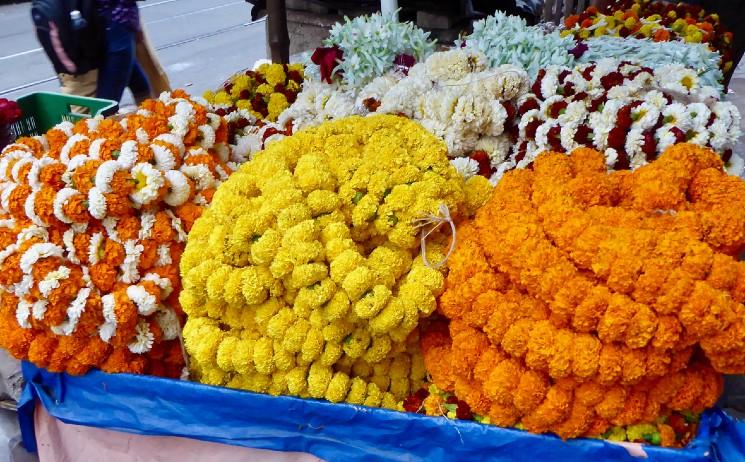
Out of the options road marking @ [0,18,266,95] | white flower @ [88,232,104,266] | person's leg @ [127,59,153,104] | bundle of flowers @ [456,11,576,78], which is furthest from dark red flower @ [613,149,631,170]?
road marking @ [0,18,266,95]

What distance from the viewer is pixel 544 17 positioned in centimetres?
532

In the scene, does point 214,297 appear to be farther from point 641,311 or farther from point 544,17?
point 544,17

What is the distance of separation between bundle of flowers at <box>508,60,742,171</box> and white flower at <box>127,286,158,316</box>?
1.14m

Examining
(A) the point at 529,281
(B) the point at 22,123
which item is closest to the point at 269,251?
(A) the point at 529,281

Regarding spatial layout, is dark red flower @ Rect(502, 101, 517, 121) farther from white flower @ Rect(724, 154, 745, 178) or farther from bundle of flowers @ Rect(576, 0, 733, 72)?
bundle of flowers @ Rect(576, 0, 733, 72)

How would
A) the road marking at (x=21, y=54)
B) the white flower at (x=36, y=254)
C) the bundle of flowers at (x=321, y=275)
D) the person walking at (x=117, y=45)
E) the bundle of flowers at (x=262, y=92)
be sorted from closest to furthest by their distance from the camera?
the bundle of flowers at (x=321, y=275)
the white flower at (x=36, y=254)
the bundle of flowers at (x=262, y=92)
the person walking at (x=117, y=45)
the road marking at (x=21, y=54)

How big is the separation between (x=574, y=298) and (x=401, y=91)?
1.07 metres

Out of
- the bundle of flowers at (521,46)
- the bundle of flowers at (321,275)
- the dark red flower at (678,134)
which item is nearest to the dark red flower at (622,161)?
the dark red flower at (678,134)

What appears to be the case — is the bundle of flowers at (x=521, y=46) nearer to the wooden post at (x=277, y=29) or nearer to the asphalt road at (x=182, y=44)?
the wooden post at (x=277, y=29)

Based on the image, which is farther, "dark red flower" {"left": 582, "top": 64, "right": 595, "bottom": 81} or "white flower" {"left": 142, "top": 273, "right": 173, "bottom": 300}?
"dark red flower" {"left": 582, "top": 64, "right": 595, "bottom": 81}

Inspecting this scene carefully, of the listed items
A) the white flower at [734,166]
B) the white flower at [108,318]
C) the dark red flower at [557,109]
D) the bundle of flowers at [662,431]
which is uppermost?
the dark red flower at [557,109]

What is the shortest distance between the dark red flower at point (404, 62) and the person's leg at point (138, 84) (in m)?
2.20

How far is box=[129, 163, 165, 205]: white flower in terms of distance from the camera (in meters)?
1.52

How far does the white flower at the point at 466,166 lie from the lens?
175cm
